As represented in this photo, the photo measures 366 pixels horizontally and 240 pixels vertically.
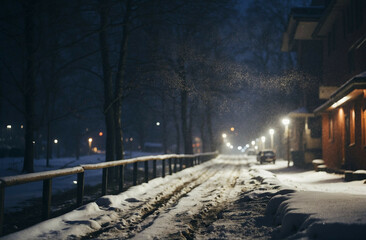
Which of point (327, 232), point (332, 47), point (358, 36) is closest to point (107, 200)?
point (327, 232)

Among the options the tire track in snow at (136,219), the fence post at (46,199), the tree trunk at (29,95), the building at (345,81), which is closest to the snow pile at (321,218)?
the tire track in snow at (136,219)

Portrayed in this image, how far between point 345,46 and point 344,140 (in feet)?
17.0

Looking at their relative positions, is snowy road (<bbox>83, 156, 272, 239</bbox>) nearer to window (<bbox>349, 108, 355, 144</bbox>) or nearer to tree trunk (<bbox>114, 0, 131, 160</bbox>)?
tree trunk (<bbox>114, 0, 131, 160</bbox>)

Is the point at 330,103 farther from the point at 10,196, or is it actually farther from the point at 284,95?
the point at 284,95

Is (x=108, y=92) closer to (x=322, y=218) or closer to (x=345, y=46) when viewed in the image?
(x=322, y=218)

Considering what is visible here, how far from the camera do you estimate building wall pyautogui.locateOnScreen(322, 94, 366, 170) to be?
15.9 meters

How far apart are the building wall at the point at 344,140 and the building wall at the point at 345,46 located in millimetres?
1929

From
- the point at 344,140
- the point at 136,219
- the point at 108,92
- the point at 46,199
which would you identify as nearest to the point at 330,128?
the point at 344,140

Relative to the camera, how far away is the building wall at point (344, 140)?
Answer: 15.9m

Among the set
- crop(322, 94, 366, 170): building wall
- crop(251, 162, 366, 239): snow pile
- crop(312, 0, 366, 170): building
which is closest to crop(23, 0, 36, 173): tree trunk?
crop(312, 0, 366, 170): building

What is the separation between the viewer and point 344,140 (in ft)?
61.3

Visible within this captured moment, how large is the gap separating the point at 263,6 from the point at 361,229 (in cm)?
3964

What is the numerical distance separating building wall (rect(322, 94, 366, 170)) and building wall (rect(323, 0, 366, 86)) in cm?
193

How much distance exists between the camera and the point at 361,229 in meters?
4.17
